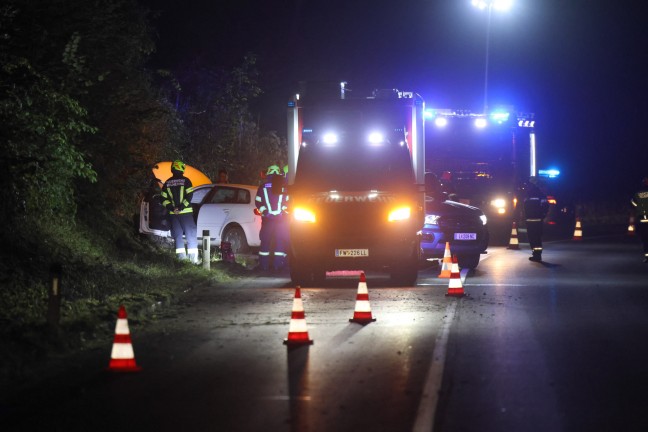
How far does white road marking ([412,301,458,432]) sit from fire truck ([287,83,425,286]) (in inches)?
193

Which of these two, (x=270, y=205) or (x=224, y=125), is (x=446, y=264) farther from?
(x=224, y=125)

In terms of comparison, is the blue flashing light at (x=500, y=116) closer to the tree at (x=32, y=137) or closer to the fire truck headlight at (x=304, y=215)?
the fire truck headlight at (x=304, y=215)

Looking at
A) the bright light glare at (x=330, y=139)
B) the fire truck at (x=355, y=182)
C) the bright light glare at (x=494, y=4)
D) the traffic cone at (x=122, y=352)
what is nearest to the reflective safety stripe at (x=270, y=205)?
the fire truck at (x=355, y=182)

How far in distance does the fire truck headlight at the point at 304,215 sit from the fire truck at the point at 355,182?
0.6 inches

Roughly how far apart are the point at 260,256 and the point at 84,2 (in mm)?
5746

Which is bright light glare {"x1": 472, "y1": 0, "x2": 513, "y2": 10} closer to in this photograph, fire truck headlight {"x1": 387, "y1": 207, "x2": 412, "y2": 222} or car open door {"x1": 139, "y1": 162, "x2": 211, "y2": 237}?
car open door {"x1": 139, "y1": 162, "x2": 211, "y2": 237}

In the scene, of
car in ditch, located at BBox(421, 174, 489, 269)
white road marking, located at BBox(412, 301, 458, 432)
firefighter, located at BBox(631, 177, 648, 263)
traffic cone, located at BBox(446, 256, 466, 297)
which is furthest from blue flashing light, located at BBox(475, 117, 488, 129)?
white road marking, located at BBox(412, 301, 458, 432)

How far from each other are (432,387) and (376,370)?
985 mm

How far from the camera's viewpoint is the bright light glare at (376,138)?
1903 cm

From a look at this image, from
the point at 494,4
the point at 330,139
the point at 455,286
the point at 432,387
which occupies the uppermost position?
the point at 494,4

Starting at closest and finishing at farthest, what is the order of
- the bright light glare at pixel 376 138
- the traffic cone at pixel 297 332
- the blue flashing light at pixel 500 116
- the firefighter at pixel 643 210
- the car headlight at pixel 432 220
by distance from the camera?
the traffic cone at pixel 297 332 < the bright light glare at pixel 376 138 < the car headlight at pixel 432 220 < the firefighter at pixel 643 210 < the blue flashing light at pixel 500 116

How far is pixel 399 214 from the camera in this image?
58.4ft

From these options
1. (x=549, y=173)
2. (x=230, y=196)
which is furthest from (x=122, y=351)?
(x=549, y=173)

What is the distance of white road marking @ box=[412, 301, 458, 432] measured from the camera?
7664 mm
